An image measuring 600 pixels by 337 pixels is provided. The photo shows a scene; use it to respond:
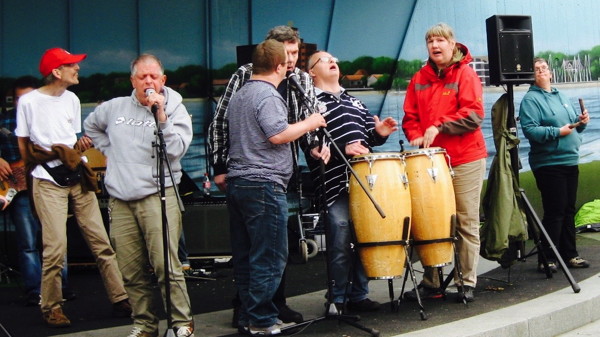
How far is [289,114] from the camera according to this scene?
5.95m

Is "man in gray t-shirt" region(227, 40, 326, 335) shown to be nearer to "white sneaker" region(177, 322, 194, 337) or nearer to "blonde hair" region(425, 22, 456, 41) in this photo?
"white sneaker" region(177, 322, 194, 337)

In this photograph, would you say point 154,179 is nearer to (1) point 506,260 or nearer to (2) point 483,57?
(1) point 506,260

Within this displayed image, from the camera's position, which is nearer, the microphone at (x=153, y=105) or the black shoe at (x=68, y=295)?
the microphone at (x=153, y=105)

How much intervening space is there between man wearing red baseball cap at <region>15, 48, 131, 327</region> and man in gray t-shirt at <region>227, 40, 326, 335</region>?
4.62ft

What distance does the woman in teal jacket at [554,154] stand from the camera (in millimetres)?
7711

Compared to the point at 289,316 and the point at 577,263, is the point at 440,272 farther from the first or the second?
the point at 577,263

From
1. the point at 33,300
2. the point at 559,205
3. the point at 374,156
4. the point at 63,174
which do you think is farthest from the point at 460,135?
the point at 33,300

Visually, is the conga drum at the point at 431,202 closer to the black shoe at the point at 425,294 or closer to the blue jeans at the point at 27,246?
the black shoe at the point at 425,294

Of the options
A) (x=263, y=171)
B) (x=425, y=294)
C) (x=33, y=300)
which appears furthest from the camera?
(x=33, y=300)

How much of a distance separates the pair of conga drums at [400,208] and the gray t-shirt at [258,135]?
627 mm

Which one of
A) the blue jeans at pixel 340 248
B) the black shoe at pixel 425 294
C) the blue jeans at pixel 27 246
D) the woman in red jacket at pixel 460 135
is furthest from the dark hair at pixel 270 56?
the blue jeans at pixel 27 246

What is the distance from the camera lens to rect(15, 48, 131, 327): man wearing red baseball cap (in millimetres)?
6199

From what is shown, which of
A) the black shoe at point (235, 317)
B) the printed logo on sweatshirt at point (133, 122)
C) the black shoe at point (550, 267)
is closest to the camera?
the printed logo on sweatshirt at point (133, 122)

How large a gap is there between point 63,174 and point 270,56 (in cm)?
181
